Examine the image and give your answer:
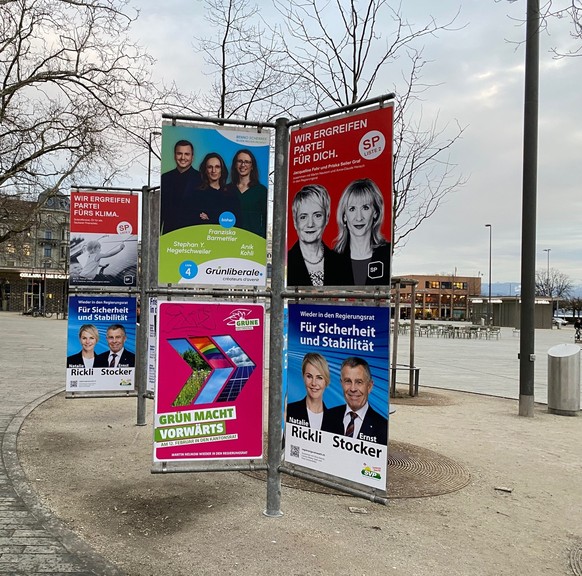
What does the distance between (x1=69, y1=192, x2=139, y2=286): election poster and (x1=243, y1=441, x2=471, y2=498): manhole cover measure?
4261 millimetres

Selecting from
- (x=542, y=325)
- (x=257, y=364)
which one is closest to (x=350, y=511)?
(x=257, y=364)

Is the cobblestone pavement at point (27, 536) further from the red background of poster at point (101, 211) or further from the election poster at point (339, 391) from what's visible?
the red background of poster at point (101, 211)

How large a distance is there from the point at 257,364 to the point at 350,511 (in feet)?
4.87

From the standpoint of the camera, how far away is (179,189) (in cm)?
446

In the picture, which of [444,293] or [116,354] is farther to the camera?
[444,293]

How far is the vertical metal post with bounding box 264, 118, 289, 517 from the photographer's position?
4.45 m

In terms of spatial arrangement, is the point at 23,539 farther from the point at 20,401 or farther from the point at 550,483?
the point at 20,401

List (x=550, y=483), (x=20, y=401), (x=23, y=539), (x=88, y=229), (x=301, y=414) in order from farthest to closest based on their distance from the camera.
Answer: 1. (x=20, y=401)
2. (x=88, y=229)
3. (x=550, y=483)
4. (x=301, y=414)
5. (x=23, y=539)

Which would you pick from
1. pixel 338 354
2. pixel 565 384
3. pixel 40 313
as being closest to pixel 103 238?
pixel 338 354

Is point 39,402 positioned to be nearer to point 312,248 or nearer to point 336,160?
point 312,248

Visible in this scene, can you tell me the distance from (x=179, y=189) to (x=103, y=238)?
4.54 meters

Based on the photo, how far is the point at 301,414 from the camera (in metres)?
4.36

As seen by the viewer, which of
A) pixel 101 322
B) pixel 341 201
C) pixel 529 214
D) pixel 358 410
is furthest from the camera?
pixel 529 214

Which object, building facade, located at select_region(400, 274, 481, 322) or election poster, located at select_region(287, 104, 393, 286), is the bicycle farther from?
building facade, located at select_region(400, 274, 481, 322)
